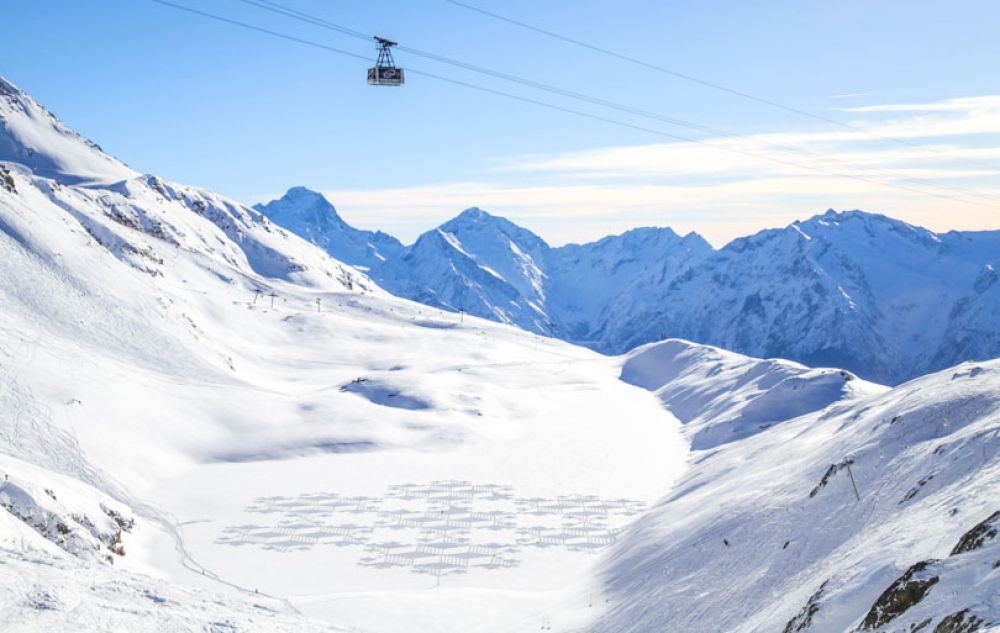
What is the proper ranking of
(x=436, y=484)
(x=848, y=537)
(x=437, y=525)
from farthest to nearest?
(x=436, y=484) < (x=437, y=525) < (x=848, y=537)

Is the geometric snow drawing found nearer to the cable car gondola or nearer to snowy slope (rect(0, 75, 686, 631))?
snowy slope (rect(0, 75, 686, 631))

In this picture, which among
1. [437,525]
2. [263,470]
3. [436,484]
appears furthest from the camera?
[263,470]

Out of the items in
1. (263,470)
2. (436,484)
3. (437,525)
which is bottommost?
(437,525)

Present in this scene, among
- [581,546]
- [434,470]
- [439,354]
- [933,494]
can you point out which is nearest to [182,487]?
[434,470]

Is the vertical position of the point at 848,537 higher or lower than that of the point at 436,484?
lower

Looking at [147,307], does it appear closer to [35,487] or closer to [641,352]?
[35,487]

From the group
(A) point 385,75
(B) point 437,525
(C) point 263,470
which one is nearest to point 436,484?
(B) point 437,525

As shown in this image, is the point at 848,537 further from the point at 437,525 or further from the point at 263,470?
the point at 263,470

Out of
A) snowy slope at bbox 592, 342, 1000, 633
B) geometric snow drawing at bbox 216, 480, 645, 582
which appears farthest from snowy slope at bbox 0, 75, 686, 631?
snowy slope at bbox 592, 342, 1000, 633
